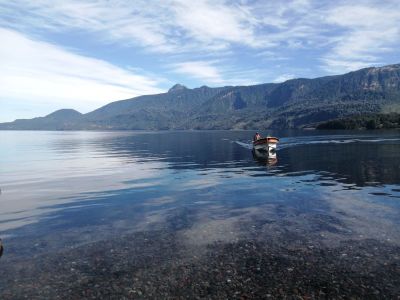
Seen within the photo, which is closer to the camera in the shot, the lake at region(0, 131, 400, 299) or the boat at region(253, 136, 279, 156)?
the lake at region(0, 131, 400, 299)

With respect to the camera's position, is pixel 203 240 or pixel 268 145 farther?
pixel 268 145

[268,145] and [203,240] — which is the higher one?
[268,145]

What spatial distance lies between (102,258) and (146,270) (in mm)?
2995

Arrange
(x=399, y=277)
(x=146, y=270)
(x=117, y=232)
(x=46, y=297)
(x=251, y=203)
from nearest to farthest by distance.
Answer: (x=46, y=297), (x=399, y=277), (x=146, y=270), (x=117, y=232), (x=251, y=203)

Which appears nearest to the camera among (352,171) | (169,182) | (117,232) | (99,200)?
(117,232)

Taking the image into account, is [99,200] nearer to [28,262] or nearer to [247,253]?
[28,262]

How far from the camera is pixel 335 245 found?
20.2m

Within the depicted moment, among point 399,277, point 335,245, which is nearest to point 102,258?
point 335,245

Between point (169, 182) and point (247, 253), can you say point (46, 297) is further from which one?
point (169, 182)

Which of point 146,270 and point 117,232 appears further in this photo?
point 117,232

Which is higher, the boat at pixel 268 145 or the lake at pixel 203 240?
the boat at pixel 268 145

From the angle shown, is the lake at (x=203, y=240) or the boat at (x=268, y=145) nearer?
the lake at (x=203, y=240)

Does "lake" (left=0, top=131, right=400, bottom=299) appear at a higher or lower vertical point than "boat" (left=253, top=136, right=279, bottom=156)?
lower

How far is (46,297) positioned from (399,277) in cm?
1530
